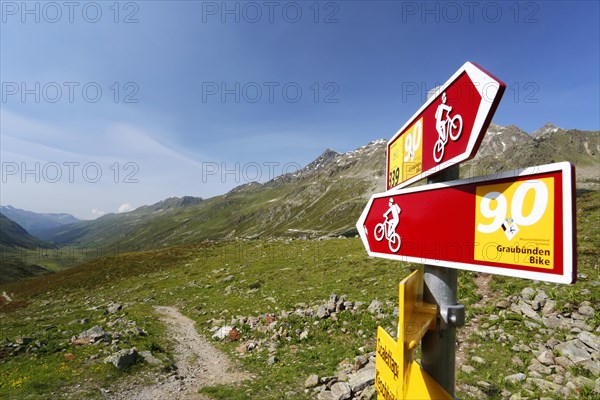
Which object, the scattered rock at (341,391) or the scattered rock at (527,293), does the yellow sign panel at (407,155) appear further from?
the scattered rock at (527,293)

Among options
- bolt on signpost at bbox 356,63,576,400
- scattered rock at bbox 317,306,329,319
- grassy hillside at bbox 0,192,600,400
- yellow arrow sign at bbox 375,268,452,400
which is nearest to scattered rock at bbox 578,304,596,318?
grassy hillside at bbox 0,192,600,400

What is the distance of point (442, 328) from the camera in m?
2.92

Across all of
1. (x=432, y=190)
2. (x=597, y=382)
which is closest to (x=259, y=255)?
(x=597, y=382)

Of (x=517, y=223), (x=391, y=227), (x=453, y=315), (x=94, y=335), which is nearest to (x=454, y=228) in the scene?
(x=517, y=223)

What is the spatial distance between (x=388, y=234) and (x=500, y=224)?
5.30ft

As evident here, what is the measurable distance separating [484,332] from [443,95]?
11.1 m

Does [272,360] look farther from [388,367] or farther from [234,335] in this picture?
[388,367]

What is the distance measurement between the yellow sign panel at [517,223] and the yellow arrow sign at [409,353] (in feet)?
2.32

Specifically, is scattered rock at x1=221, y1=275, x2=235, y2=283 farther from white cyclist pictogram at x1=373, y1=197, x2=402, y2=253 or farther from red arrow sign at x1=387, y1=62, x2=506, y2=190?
red arrow sign at x1=387, y1=62, x2=506, y2=190

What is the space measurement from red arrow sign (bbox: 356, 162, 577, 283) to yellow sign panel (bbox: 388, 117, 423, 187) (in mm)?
380

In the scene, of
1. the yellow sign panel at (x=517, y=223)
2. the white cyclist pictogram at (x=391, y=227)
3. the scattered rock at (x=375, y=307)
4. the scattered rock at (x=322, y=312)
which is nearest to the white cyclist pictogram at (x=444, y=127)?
the yellow sign panel at (x=517, y=223)

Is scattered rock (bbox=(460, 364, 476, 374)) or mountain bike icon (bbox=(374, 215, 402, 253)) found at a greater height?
mountain bike icon (bbox=(374, 215, 402, 253))

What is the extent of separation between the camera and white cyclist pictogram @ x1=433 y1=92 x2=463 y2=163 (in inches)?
115

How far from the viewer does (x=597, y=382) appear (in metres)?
7.45
